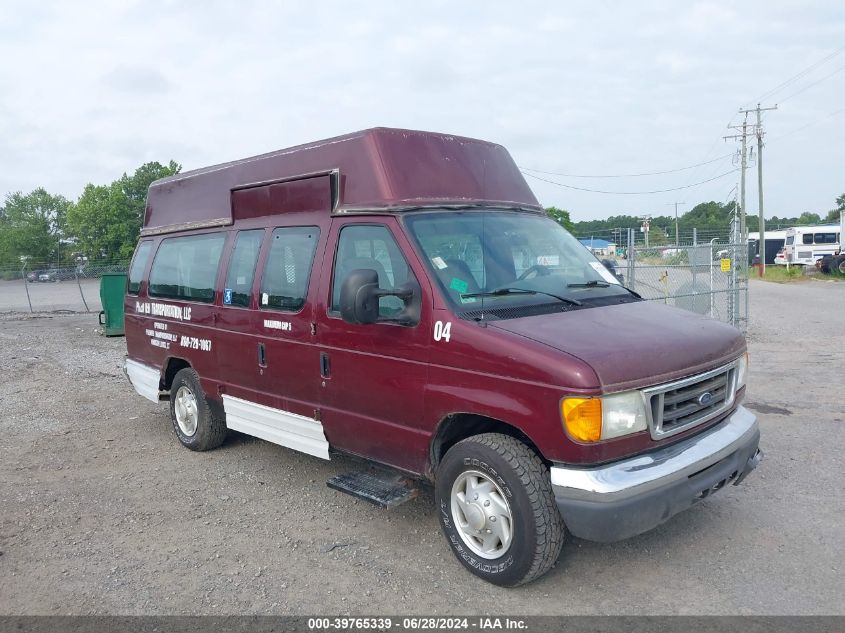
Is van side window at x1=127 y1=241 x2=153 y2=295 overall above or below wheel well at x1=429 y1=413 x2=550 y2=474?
above

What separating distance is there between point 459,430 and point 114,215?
55.1m

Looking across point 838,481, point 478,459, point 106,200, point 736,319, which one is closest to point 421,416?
point 478,459

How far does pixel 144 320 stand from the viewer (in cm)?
709

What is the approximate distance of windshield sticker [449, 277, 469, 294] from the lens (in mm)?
4016

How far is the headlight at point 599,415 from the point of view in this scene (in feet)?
10.8

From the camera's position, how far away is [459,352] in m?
3.77

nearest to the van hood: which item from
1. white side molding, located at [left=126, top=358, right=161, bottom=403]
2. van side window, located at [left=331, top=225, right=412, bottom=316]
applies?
van side window, located at [left=331, top=225, right=412, bottom=316]

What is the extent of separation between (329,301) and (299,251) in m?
0.59

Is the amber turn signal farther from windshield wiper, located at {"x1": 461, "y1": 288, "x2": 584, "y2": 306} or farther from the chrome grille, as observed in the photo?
windshield wiper, located at {"x1": 461, "y1": 288, "x2": 584, "y2": 306}

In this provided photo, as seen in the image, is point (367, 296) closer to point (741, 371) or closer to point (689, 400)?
point (689, 400)

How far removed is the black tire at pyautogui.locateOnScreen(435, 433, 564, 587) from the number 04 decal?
0.59 metres

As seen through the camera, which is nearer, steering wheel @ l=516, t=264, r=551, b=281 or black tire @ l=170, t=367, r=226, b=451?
steering wheel @ l=516, t=264, r=551, b=281

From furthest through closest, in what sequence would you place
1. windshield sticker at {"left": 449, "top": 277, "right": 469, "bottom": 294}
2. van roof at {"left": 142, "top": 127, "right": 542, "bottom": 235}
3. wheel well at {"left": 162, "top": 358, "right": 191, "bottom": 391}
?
1. wheel well at {"left": 162, "top": 358, "right": 191, "bottom": 391}
2. van roof at {"left": 142, "top": 127, "right": 542, "bottom": 235}
3. windshield sticker at {"left": 449, "top": 277, "right": 469, "bottom": 294}

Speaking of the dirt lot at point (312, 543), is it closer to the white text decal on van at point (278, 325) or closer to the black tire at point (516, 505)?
the black tire at point (516, 505)
